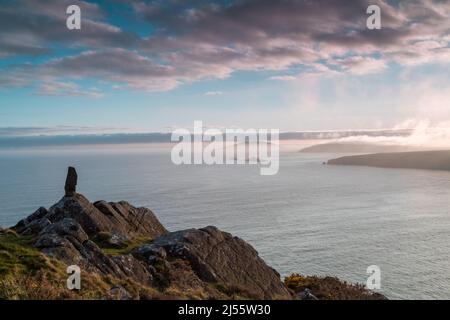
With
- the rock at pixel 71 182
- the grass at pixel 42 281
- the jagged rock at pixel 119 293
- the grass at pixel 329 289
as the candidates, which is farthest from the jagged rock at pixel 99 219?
the grass at pixel 329 289

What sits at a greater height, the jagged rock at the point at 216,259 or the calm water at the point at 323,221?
the jagged rock at the point at 216,259

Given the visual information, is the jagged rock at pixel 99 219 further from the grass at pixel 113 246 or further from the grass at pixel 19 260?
the grass at pixel 19 260

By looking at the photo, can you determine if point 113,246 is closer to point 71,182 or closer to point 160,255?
point 160,255

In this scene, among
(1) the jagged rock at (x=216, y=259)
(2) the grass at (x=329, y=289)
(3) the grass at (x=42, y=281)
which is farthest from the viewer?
(2) the grass at (x=329, y=289)

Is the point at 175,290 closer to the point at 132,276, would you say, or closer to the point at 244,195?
the point at 132,276

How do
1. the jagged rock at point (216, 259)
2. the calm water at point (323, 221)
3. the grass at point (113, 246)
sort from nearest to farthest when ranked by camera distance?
the jagged rock at point (216, 259), the grass at point (113, 246), the calm water at point (323, 221)

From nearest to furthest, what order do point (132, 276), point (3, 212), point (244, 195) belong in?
point (132, 276) < point (3, 212) < point (244, 195)

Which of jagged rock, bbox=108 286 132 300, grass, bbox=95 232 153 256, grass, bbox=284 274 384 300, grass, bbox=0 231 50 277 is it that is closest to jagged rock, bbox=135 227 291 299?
grass, bbox=95 232 153 256

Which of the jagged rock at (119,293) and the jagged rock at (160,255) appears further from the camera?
the jagged rock at (160,255)

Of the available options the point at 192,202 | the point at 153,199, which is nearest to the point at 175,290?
Result: the point at 192,202
